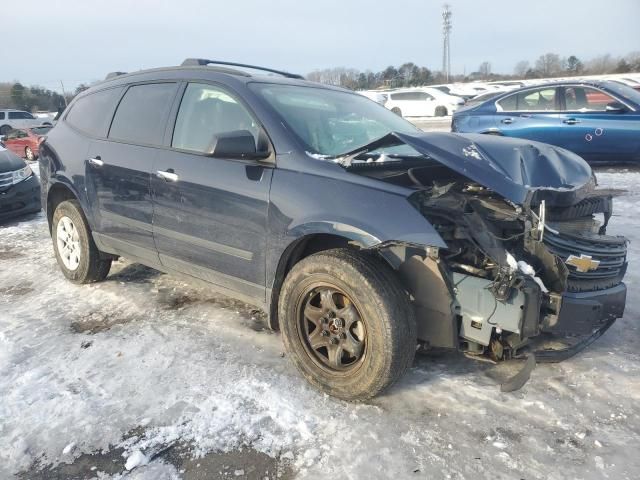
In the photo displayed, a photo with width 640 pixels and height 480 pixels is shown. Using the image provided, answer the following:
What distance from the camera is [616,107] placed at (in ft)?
25.9

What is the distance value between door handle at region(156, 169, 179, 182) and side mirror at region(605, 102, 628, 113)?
7.28m

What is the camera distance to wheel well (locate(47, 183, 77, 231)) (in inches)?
181

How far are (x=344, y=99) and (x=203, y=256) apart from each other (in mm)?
1602

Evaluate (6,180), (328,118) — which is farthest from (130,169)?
(6,180)

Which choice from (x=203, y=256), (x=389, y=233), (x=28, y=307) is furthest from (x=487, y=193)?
(x=28, y=307)

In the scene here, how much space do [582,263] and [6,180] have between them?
7458mm

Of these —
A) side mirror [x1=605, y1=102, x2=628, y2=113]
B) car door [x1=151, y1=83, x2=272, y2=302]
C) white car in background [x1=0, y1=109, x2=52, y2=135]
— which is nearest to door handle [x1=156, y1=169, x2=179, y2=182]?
car door [x1=151, y1=83, x2=272, y2=302]

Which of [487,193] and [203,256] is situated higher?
[487,193]

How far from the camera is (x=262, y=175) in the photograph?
9.83 feet

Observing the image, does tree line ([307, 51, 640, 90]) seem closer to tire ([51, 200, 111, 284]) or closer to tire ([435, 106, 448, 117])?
tire ([435, 106, 448, 117])

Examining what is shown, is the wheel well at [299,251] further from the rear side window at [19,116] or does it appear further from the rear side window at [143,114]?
the rear side window at [19,116]

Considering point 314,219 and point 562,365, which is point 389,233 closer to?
point 314,219

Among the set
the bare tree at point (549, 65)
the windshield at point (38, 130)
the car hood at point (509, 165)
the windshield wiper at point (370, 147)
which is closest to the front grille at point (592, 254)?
the car hood at point (509, 165)

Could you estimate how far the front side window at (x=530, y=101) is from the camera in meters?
8.46
